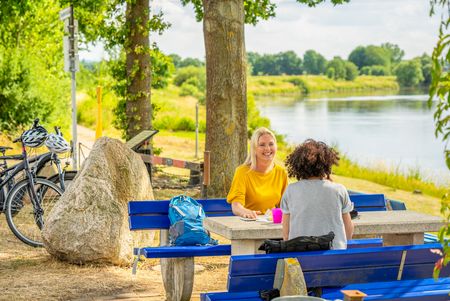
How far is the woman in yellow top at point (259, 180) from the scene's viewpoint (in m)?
6.46

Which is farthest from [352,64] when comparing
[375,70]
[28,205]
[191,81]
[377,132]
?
[28,205]

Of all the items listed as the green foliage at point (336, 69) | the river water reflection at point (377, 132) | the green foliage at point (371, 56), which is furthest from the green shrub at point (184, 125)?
the green foliage at point (371, 56)

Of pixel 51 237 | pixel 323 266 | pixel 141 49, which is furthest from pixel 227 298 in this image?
pixel 141 49

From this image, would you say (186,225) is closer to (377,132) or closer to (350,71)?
(377,132)

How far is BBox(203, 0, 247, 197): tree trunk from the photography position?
33.6 feet

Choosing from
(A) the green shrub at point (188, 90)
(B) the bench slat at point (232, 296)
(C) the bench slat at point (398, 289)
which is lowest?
(A) the green shrub at point (188, 90)

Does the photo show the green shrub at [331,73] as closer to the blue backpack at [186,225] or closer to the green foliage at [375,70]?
the green foliage at [375,70]

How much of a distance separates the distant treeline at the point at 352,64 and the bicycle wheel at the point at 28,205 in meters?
105

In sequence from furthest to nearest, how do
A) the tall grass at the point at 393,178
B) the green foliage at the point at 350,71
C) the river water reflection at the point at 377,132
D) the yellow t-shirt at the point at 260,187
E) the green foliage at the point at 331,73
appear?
the green foliage at the point at 350,71 → the green foliage at the point at 331,73 → the river water reflection at the point at 377,132 → the tall grass at the point at 393,178 → the yellow t-shirt at the point at 260,187

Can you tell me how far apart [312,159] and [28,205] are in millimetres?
4677

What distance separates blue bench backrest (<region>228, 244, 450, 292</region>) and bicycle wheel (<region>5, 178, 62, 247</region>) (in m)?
4.94

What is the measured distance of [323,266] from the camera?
4676 mm

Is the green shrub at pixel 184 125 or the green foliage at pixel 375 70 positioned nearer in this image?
the green shrub at pixel 184 125

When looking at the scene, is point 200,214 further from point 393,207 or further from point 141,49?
point 141,49
